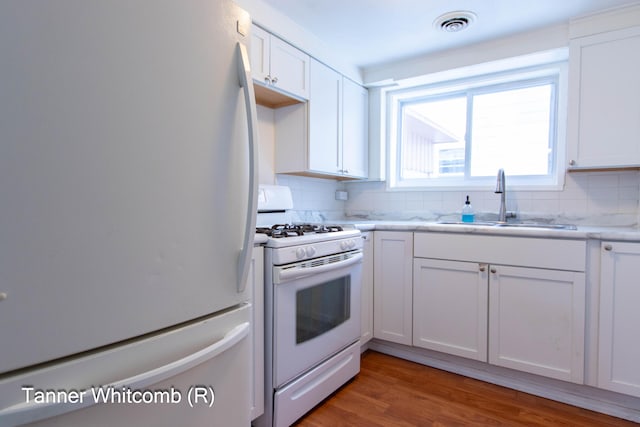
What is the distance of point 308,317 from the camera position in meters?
1.73

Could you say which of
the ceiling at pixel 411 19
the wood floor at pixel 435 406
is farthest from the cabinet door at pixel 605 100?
the wood floor at pixel 435 406

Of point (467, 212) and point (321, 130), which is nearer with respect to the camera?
point (321, 130)

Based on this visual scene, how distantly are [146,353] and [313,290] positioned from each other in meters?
1.06

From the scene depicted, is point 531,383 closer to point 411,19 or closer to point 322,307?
point 322,307

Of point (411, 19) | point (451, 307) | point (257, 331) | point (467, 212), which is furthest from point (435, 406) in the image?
point (411, 19)

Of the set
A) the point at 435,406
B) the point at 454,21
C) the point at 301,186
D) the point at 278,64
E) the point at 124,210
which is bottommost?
the point at 435,406

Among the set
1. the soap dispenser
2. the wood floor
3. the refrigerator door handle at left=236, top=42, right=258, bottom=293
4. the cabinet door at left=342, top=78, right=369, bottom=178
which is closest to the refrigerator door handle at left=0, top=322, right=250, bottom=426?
the refrigerator door handle at left=236, top=42, right=258, bottom=293

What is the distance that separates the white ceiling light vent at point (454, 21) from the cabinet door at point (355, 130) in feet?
2.53

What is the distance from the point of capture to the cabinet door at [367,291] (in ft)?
7.73

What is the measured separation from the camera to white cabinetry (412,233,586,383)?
1.87 metres

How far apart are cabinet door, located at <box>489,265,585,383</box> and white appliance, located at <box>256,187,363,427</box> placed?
82cm

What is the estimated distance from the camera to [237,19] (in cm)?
96

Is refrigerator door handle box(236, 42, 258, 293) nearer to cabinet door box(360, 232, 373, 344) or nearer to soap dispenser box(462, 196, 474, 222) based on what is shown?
cabinet door box(360, 232, 373, 344)

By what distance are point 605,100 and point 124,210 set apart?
8.38 ft
